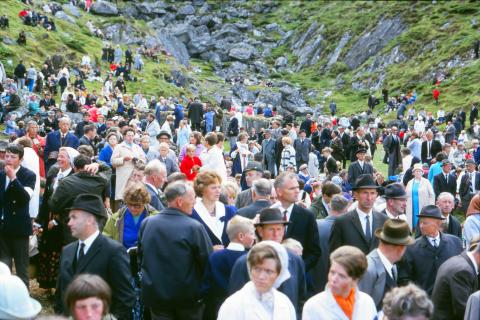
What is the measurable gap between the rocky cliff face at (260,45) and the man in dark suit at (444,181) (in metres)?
44.8

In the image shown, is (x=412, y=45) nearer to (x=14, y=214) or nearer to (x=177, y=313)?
(x=14, y=214)

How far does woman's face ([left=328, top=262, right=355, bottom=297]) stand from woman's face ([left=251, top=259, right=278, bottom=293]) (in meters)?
0.43

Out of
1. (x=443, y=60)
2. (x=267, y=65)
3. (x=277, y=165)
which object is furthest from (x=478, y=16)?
(x=277, y=165)

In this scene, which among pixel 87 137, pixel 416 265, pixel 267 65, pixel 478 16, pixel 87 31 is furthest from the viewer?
pixel 267 65

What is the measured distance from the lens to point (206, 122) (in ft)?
89.1

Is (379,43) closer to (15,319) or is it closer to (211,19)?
(211,19)

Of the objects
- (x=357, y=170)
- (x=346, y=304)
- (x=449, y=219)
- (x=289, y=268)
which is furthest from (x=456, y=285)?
(x=357, y=170)

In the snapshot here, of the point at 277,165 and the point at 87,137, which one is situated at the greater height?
the point at 87,137

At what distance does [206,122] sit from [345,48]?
5187cm

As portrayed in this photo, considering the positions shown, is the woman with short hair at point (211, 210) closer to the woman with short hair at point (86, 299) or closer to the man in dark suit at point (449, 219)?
the woman with short hair at point (86, 299)

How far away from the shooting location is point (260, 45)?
86.1 m

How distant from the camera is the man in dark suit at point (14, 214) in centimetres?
792

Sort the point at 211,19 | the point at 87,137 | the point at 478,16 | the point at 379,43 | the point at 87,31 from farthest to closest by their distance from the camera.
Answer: the point at 211,19
the point at 379,43
the point at 478,16
the point at 87,31
the point at 87,137

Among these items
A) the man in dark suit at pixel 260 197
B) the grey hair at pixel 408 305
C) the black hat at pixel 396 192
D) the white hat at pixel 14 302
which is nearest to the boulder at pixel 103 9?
the black hat at pixel 396 192
